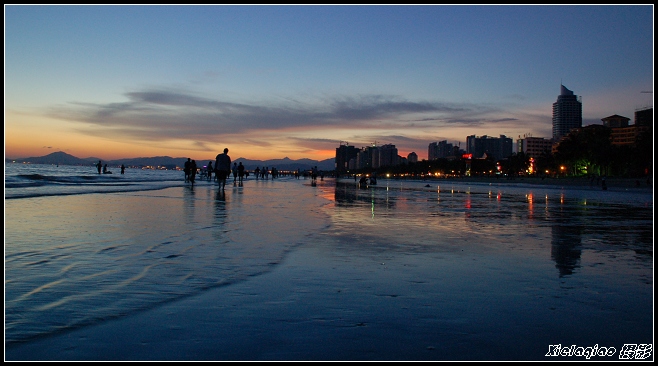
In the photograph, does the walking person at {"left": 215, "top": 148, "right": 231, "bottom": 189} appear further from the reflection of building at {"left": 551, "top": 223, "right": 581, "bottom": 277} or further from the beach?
the reflection of building at {"left": 551, "top": 223, "right": 581, "bottom": 277}

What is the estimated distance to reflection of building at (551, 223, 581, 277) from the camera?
5.61 meters

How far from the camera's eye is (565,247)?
23.4 ft

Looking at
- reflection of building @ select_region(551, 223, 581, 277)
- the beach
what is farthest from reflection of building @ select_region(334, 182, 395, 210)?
the beach

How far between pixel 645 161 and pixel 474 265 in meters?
93.3

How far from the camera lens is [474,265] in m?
5.61

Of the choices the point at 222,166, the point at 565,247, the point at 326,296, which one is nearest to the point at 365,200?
the point at 222,166

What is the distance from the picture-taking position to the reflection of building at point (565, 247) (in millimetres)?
5610

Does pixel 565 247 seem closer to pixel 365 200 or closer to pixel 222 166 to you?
pixel 365 200

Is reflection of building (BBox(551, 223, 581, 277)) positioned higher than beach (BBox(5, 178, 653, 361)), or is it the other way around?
beach (BBox(5, 178, 653, 361))

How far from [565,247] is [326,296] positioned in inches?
180

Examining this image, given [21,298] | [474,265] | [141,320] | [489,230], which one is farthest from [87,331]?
[489,230]

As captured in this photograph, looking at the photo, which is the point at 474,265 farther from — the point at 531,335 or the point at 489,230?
the point at 489,230

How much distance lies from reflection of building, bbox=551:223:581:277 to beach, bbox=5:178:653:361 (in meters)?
0.03

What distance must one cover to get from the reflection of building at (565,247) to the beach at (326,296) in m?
0.03
